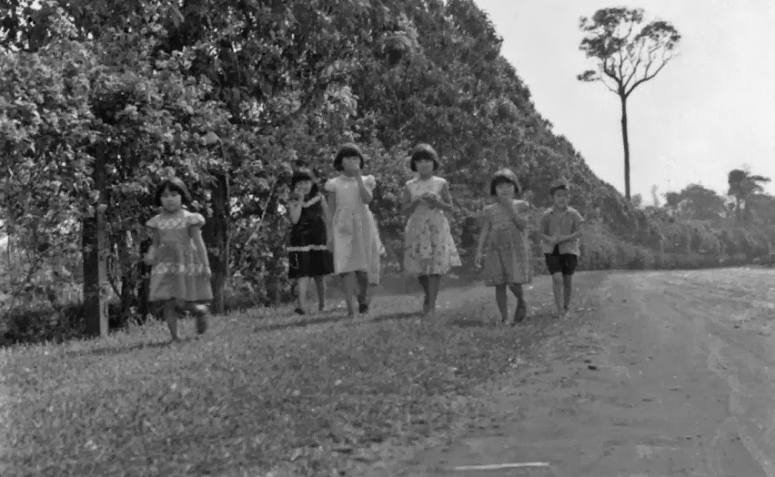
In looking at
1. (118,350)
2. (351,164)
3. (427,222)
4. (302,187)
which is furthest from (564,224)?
(118,350)

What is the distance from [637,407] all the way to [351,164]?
19.4ft

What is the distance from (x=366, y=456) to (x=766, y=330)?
6.98 metres

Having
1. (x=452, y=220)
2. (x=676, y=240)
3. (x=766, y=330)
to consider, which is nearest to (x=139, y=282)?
(x=766, y=330)

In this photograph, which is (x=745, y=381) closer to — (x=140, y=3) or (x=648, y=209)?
(x=140, y=3)

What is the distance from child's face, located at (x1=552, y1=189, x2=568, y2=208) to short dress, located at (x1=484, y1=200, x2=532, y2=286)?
0.92 metres

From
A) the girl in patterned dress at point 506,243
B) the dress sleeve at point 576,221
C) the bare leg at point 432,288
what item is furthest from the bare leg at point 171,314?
the dress sleeve at point 576,221

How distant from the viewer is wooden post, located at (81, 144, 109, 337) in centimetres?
1302

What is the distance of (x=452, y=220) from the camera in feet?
95.0

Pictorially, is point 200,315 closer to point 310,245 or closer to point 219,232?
point 310,245

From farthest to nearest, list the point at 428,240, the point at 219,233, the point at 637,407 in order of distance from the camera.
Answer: the point at 219,233
the point at 428,240
the point at 637,407

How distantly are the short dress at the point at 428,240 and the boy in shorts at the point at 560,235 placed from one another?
143cm

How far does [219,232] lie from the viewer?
1653 cm

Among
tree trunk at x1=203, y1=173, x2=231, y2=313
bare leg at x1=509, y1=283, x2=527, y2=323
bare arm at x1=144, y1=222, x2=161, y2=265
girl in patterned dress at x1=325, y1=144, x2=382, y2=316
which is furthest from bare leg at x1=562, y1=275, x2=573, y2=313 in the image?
tree trunk at x1=203, y1=173, x2=231, y2=313

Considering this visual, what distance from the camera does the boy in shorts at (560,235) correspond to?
1323cm
